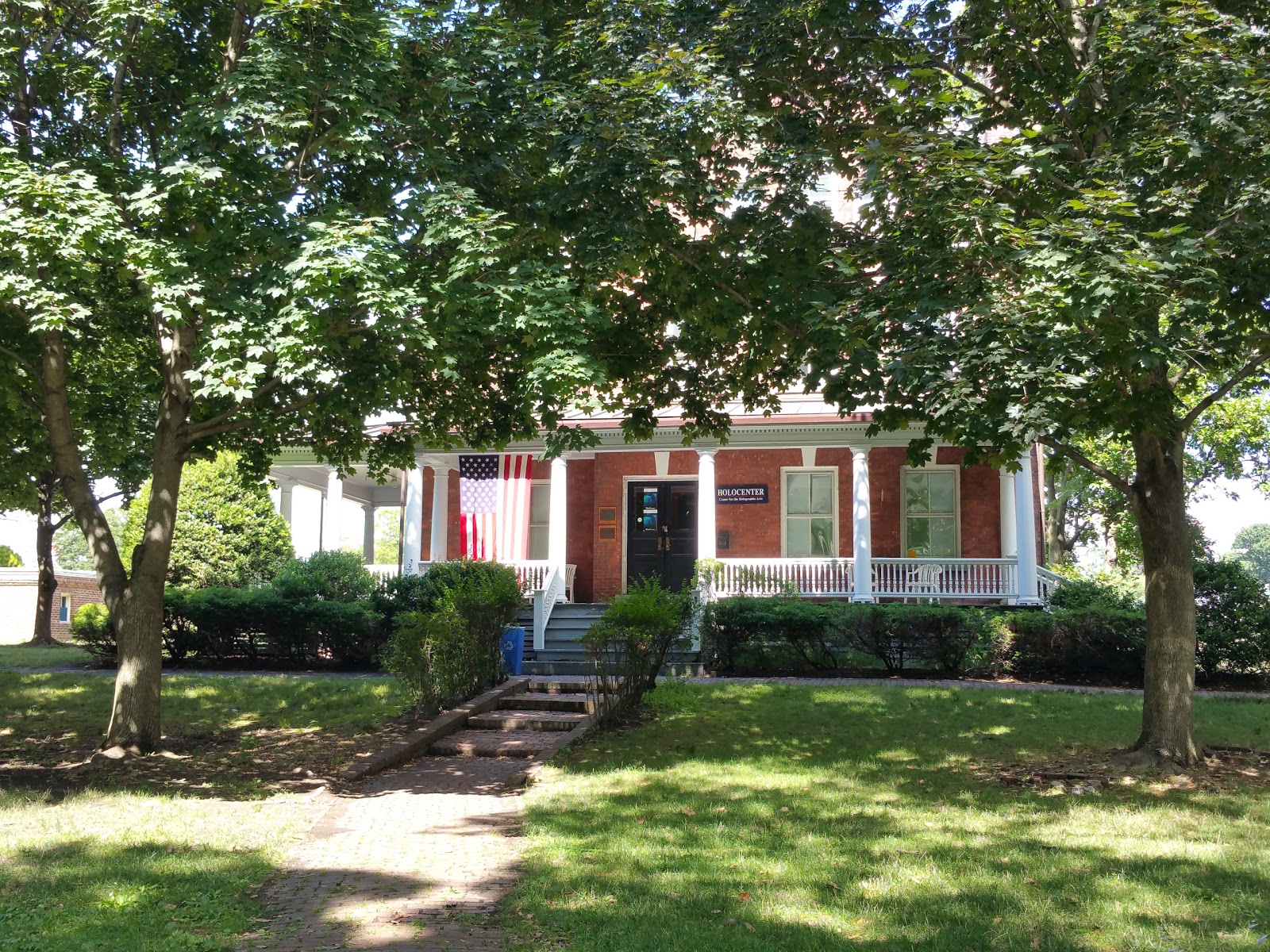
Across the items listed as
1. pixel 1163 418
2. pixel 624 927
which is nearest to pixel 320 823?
pixel 624 927

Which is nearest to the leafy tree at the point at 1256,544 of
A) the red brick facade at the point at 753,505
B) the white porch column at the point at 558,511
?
the red brick facade at the point at 753,505

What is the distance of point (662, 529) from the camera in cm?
2102

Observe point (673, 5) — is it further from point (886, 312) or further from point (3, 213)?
point (3, 213)

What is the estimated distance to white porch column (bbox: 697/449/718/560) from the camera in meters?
17.8

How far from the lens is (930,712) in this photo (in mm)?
11719

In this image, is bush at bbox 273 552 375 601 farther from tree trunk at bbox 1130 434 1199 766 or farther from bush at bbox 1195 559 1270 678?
bush at bbox 1195 559 1270 678

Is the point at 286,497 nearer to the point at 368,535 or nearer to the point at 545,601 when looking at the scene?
the point at 368,535

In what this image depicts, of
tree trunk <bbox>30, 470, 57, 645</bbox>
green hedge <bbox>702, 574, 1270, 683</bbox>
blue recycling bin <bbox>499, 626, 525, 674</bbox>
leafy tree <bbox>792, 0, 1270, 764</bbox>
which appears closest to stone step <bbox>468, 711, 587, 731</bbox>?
blue recycling bin <bbox>499, 626, 525, 674</bbox>

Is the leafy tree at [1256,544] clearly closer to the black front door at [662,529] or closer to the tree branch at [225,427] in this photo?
the black front door at [662,529]

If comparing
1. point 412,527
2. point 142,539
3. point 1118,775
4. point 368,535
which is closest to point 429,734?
point 142,539

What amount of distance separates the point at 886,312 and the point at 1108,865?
4067mm

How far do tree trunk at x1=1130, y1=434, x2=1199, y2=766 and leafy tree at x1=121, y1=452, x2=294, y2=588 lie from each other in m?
17.5

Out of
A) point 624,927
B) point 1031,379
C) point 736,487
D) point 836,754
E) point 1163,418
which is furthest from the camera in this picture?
point 736,487

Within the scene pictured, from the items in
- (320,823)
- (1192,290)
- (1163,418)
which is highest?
(1192,290)
